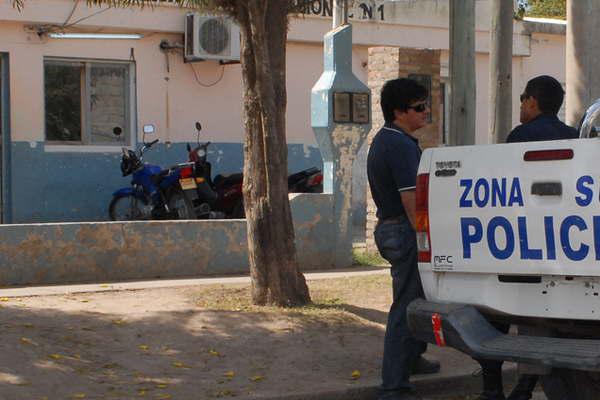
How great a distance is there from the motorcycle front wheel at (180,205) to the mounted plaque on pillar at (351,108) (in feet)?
11.2

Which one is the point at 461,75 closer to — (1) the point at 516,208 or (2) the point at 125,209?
(1) the point at 516,208

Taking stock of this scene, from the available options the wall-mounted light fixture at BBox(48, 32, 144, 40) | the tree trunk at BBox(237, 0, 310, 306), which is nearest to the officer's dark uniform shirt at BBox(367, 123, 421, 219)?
the tree trunk at BBox(237, 0, 310, 306)

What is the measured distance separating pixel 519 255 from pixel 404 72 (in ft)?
29.8

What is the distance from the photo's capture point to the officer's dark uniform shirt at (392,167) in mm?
7120

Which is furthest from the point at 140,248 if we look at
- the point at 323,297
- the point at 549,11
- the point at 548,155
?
the point at 549,11

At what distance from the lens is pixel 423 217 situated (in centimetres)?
631

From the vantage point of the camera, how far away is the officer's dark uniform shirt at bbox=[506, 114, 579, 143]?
282 inches

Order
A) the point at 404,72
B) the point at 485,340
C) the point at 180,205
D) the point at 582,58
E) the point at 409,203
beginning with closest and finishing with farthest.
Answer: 1. the point at 485,340
2. the point at 409,203
3. the point at 582,58
4. the point at 404,72
5. the point at 180,205

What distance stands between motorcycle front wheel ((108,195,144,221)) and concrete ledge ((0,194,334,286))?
3.93 meters

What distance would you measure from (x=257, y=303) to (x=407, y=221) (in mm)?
2991

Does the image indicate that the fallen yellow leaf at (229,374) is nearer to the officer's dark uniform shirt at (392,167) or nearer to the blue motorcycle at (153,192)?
the officer's dark uniform shirt at (392,167)

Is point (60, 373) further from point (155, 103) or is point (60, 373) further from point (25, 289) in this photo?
point (155, 103)

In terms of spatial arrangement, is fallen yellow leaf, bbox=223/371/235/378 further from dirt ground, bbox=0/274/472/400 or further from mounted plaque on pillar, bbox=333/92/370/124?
mounted plaque on pillar, bbox=333/92/370/124

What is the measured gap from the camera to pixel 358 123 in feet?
44.3
